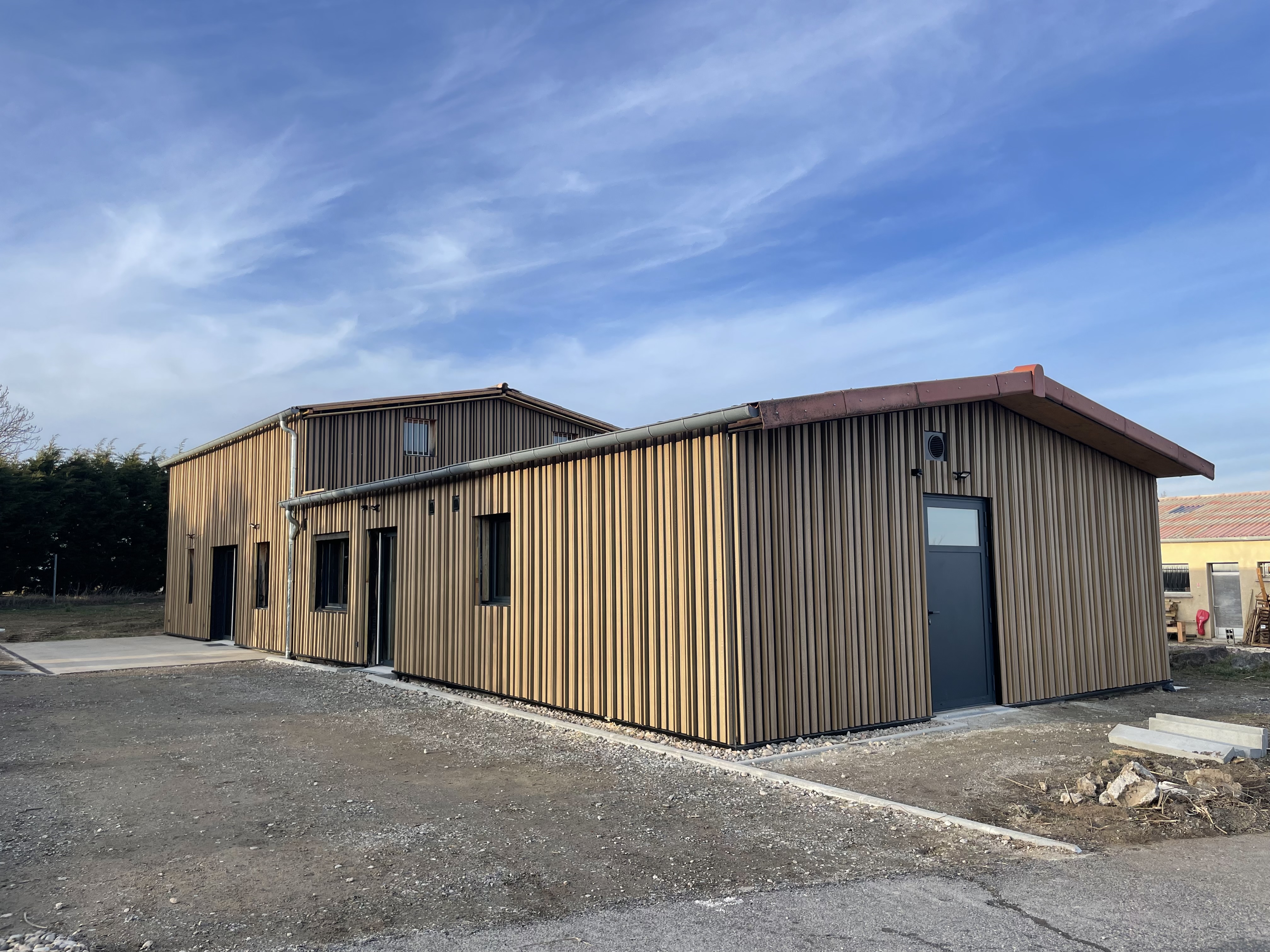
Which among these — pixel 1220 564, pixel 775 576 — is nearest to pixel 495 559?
pixel 775 576

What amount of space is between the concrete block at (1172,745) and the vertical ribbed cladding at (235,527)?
13.3 m

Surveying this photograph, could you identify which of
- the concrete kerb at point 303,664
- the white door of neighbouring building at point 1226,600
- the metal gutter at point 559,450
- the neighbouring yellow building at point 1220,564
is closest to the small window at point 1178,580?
the neighbouring yellow building at point 1220,564

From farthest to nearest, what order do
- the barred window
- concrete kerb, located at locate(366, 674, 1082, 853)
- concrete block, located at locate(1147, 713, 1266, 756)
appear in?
the barred window, concrete block, located at locate(1147, 713, 1266, 756), concrete kerb, located at locate(366, 674, 1082, 853)

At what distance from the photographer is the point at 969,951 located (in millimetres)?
3434

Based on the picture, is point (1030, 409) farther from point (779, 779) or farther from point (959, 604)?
point (779, 779)

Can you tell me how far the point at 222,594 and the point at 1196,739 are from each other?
1824 cm

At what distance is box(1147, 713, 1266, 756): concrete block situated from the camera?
22.1 ft

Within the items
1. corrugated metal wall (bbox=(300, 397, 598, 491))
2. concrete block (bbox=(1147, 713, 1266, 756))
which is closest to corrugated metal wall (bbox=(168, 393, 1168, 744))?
concrete block (bbox=(1147, 713, 1266, 756))

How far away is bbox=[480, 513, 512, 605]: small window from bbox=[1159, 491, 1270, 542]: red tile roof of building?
57.2ft

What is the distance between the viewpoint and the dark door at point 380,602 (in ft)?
43.3

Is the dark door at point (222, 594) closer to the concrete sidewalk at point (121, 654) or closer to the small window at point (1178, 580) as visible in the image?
the concrete sidewalk at point (121, 654)

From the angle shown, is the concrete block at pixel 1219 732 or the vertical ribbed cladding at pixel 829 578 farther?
the vertical ribbed cladding at pixel 829 578

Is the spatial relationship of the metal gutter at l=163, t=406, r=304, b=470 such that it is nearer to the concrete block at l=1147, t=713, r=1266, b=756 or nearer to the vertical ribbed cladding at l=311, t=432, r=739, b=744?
the vertical ribbed cladding at l=311, t=432, r=739, b=744

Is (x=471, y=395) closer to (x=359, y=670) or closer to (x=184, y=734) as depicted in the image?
(x=359, y=670)
